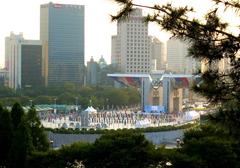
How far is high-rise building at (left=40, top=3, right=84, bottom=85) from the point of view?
54344mm

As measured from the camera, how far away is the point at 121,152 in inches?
333

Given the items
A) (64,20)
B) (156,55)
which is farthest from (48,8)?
(156,55)

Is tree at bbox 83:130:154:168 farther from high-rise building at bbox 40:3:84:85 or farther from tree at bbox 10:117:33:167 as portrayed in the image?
high-rise building at bbox 40:3:84:85

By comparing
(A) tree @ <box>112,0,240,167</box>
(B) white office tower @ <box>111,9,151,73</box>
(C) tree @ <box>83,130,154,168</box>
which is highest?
(B) white office tower @ <box>111,9,151,73</box>

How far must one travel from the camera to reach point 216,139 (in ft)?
27.1

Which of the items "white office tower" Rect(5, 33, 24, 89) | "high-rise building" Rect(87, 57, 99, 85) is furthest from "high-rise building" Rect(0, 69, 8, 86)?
"high-rise building" Rect(87, 57, 99, 85)

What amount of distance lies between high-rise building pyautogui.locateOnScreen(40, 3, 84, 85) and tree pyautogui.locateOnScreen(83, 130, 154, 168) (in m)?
45.0

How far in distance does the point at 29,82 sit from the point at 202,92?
48423mm

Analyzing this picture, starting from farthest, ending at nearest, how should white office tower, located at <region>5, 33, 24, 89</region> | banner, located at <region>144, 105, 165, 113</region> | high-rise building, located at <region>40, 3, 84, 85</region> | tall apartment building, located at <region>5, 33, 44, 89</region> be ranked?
high-rise building, located at <region>40, 3, 84, 85</region>, white office tower, located at <region>5, 33, 24, 89</region>, tall apartment building, located at <region>5, 33, 44, 89</region>, banner, located at <region>144, 105, 165, 113</region>

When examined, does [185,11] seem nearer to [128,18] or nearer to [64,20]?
[128,18]

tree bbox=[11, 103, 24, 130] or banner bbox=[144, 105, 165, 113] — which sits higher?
tree bbox=[11, 103, 24, 130]

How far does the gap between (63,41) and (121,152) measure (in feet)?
160

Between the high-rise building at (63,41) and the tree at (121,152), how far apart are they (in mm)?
44975

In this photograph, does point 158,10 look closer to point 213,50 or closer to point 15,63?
point 213,50
